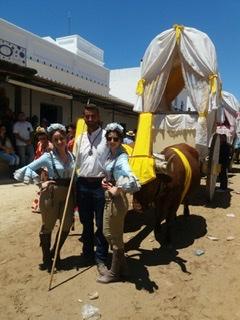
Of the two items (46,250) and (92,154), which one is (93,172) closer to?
(92,154)

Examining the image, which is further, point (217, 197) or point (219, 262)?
point (217, 197)

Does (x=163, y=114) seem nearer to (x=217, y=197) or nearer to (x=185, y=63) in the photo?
(x=185, y=63)

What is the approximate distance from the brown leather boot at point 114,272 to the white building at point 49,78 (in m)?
8.11

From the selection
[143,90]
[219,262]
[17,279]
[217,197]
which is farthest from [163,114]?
[17,279]

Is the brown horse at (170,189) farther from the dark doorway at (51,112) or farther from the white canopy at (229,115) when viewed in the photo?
the dark doorway at (51,112)

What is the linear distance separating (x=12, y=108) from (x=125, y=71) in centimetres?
2085

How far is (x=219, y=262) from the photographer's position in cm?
557

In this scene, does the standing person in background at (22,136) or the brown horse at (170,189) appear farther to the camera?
the standing person in background at (22,136)

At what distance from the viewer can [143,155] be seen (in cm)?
560

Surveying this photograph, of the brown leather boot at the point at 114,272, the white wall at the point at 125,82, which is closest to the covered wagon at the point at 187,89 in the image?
the brown leather boot at the point at 114,272

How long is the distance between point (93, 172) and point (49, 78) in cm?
1342

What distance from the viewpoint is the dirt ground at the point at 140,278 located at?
168 inches

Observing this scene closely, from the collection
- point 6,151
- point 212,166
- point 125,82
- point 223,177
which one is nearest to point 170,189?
point 212,166

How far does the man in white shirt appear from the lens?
4.78m
